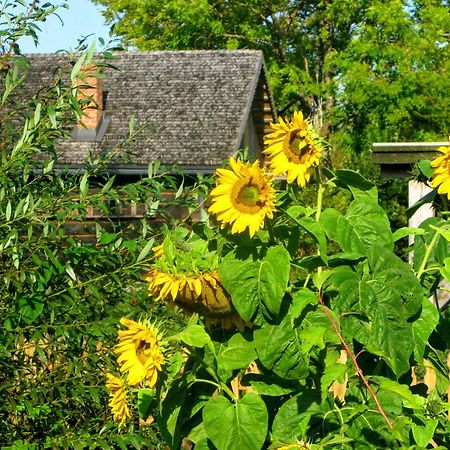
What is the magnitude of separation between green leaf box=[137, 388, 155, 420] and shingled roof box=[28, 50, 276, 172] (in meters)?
18.7

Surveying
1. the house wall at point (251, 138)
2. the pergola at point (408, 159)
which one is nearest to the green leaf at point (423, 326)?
the pergola at point (408, 159)

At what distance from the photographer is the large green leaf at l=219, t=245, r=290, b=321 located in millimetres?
2617

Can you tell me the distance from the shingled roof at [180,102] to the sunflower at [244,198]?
62.9ft

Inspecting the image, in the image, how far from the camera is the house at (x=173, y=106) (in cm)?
2316

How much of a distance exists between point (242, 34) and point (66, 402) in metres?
33.6

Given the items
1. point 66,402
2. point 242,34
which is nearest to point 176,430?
point 66,402

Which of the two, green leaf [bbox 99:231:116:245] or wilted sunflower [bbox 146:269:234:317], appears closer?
wilted sunflower [bbox 146:269:234:317]

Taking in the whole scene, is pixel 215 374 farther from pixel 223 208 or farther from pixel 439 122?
pixel 439 122

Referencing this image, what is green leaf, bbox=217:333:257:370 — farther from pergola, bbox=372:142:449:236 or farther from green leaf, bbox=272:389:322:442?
pergola, bbox=372:142:449:236

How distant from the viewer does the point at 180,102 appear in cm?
2456

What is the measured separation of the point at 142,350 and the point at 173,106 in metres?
21.9

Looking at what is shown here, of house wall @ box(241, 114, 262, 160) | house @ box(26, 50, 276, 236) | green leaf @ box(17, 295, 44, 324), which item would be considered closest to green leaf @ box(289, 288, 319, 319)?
green leaf @ box(17, 295, 44, 324)

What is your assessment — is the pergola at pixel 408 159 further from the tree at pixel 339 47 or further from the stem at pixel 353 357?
the tree at pixel 339 47

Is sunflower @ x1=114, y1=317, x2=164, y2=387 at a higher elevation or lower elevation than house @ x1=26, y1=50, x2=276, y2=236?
higher
